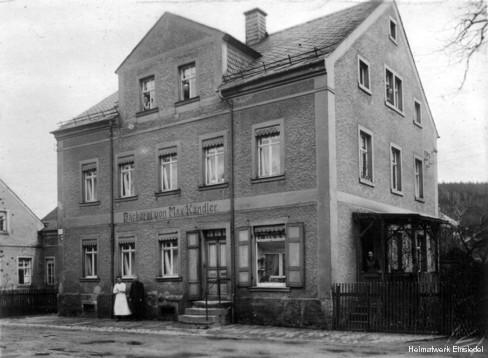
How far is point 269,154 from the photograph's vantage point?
62.0 ft

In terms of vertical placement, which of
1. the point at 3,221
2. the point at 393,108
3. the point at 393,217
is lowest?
the point at 393,217

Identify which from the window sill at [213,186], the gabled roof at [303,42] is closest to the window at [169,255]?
the window sill at [213,186]

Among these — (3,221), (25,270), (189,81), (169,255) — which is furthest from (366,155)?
(3,221)

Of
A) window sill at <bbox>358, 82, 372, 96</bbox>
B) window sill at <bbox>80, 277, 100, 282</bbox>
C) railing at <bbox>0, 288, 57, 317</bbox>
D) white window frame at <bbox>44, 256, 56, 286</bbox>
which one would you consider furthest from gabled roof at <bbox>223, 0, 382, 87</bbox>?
white window frame at <bbox>44, 256, 56, 286</bbox>

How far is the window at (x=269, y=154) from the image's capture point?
1870 cm

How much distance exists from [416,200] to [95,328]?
501 inches

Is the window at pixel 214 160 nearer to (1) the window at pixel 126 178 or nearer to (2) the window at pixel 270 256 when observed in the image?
(2) the window at pixel 270 256

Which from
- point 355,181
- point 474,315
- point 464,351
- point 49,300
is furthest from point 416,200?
point 49,300

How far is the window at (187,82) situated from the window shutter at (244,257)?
17.1 feet

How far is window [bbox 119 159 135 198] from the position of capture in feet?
75.1

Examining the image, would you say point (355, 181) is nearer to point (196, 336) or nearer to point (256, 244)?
point (256, 244)

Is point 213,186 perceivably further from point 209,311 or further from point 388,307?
point 388,307

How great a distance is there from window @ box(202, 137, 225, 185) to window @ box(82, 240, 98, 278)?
6.10 m

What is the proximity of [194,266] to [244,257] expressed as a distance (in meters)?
2.21
